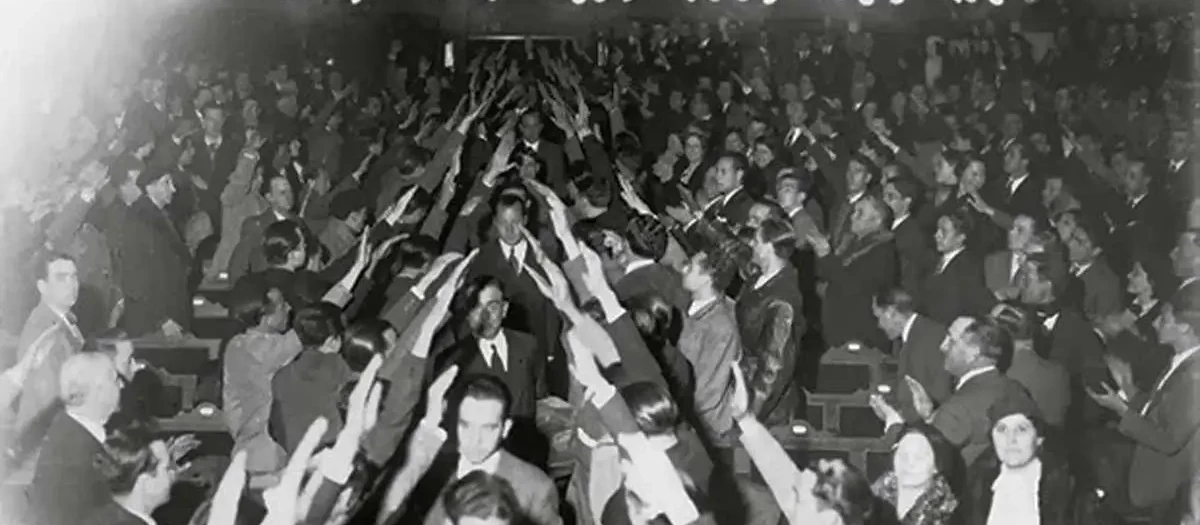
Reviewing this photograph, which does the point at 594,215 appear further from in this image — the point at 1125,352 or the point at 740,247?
the point at 1125,352

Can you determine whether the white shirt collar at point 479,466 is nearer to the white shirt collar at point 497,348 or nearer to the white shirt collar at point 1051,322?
the white shirt collar at point 497,348

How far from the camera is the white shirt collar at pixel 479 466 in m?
3.11

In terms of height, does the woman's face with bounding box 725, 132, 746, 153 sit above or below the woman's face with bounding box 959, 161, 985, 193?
above

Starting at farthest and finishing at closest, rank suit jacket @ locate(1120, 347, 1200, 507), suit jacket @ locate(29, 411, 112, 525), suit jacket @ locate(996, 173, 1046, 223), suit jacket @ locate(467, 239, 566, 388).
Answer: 1. suit jacket @ locate(996, 173, 1046, 223)
2. suit jacket @ locate(467, 239, 566, 388)
3. suit jacket @ locate(1120, 347, 1200, 507)
4. suit jacket @ locate(29, 411, 112, 525)

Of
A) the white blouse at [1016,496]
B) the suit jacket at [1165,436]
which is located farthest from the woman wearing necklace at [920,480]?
the suit jacket at [1165,436]

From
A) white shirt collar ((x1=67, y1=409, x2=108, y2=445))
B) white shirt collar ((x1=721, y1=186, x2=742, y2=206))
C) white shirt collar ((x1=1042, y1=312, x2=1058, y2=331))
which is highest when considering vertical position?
white shirt collar ((x1=721, y1=186, x2=742, y2=206))

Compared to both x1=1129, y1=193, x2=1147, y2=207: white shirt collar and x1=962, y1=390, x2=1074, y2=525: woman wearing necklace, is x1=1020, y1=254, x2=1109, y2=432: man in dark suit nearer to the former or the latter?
x1=962, y1=390, x2=1074, y2=525: woman wearing necklace

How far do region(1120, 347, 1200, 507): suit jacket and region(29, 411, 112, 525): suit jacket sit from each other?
8.75 ft

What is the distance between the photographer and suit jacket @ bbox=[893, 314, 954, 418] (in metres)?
3.17

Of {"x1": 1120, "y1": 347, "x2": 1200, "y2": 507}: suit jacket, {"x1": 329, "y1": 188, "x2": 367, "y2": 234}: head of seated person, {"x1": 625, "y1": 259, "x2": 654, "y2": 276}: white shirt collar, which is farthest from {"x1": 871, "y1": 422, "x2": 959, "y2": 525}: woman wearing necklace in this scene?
{"x1": 329, "y1": 188, "x2": 367, "y2": 234}: head of seated person

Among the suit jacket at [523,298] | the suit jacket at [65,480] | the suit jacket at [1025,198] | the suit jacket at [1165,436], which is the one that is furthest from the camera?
the suit jacket at [1025,198]

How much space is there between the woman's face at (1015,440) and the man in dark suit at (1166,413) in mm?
202

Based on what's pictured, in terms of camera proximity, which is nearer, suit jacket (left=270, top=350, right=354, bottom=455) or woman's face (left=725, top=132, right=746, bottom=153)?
suit jacket (left=270, top=350, right=354, bottom=455)

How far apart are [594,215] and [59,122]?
1436 mm
